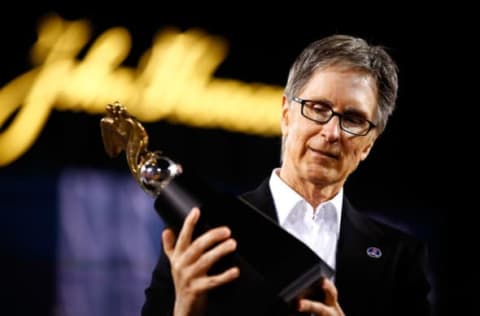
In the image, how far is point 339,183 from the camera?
83cm

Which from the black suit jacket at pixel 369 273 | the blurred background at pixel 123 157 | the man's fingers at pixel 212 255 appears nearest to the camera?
the man's fingers at pixel 212 255

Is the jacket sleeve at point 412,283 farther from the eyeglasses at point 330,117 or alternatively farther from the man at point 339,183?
the eyeglasses at point 330,117

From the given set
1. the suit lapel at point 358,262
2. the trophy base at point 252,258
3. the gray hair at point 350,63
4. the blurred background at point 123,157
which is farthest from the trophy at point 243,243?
the blurred background at point 123,157

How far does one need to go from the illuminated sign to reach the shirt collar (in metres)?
2.00

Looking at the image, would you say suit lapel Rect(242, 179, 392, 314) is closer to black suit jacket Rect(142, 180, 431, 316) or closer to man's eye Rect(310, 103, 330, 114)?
black suit jacket Rect(142, 180, 431, 316)

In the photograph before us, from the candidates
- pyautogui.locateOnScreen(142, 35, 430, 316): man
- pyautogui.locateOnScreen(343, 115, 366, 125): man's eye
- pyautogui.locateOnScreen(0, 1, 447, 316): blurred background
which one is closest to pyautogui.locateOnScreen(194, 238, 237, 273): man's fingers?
pyautogui.locateOnScreen(142, 35, 430, 316): man

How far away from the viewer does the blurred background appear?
2.65 meters

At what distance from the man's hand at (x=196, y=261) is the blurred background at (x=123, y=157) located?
6.80 feet

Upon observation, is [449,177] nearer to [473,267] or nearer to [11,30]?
[473,267]

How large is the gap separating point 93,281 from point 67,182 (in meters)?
0.39

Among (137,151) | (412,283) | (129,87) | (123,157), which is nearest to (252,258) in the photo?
(137,151)

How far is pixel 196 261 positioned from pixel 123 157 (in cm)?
218

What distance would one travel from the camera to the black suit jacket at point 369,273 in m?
0.77

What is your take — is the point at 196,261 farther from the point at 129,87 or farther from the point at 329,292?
the point at 129,87
